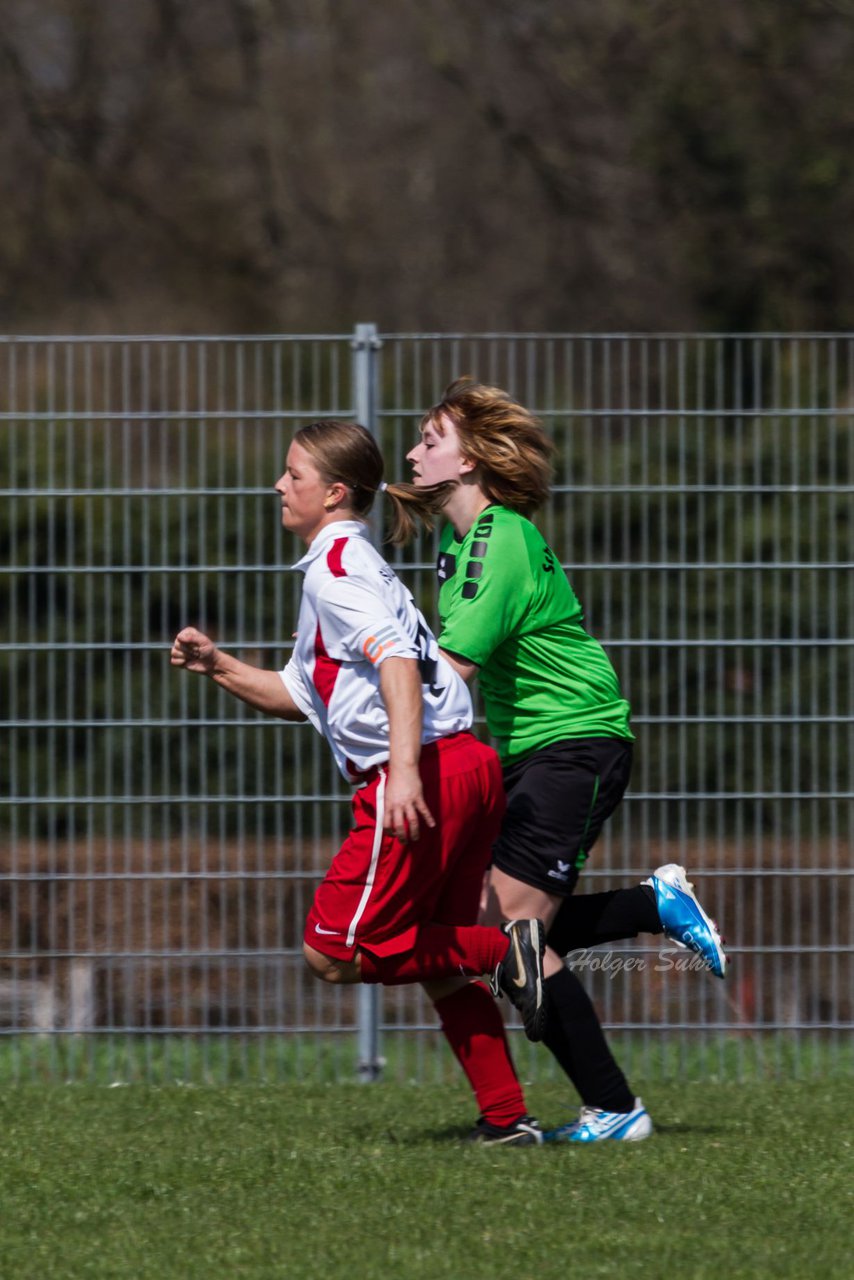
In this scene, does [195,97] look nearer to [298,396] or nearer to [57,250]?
[57,250]

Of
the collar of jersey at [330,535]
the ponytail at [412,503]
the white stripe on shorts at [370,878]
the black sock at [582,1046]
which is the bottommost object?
the black sock at [582,1046]

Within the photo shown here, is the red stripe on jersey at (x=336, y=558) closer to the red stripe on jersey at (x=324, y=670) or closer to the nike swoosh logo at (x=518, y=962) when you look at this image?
the red stripe on jersey at (x=324, y=670)

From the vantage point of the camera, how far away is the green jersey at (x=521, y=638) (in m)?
4.45

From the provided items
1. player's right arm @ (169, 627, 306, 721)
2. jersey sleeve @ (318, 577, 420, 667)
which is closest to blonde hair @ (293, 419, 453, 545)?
jersey sleeve @ (318, 577, 420, 667)

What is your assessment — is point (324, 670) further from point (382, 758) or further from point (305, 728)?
point (305, 728)

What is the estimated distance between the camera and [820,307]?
13547 millimetres

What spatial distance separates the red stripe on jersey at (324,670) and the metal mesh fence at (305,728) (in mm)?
1436

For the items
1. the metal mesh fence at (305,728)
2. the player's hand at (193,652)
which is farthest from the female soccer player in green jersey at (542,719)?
the metal mesh fence at (305,728)

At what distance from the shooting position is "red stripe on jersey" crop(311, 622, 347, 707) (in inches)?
174

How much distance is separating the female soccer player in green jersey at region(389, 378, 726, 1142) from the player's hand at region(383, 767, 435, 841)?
1.33ft

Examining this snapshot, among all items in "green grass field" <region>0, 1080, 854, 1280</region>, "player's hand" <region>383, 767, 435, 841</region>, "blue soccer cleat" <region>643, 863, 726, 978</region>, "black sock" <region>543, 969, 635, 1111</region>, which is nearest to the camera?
"green grass field" <region>0, 1080, 854, 1280</region>

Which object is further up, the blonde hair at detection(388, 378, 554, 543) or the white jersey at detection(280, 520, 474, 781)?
the blonde hair at detection(388, 378, 554, 543)

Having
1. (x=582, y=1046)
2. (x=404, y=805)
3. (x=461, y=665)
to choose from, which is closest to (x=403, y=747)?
(x=404, y=805)

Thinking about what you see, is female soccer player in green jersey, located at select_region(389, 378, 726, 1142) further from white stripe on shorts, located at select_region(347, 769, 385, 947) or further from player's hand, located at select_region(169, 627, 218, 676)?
player's hand, located at select_region(169, 627, 218, 676)
